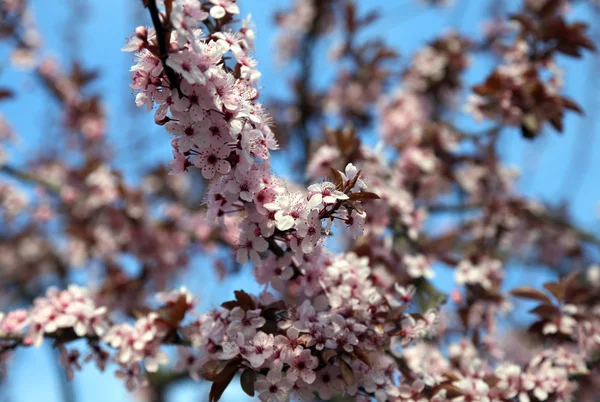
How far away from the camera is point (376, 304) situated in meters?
1.98

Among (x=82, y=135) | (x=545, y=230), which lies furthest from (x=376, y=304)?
(x=82, y=135)

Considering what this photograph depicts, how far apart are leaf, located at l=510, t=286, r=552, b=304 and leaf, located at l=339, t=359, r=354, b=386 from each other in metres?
1.16

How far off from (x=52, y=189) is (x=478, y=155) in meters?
3.28

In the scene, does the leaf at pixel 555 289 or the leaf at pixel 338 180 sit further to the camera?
the leaf at pixel 555 289

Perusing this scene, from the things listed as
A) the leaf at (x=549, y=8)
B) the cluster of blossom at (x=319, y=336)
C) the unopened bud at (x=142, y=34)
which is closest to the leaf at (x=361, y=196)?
the cluster of blossom at (x=319, y=336)

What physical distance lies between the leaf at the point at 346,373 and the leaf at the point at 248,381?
0.95ft

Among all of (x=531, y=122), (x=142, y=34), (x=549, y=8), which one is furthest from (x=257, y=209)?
(x=549, y=8)

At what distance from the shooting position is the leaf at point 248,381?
69.2 inches

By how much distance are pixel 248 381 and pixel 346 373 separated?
32cm

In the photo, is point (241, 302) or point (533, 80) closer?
point (241, 302)

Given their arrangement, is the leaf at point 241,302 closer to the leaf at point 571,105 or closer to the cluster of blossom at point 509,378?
Result: the cluster of blossom at point 509,378

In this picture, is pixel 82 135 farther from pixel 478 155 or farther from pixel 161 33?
pixel 161 33

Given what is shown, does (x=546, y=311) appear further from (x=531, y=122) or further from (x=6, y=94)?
(x=6, y=94)

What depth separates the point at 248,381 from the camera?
5.84ft
